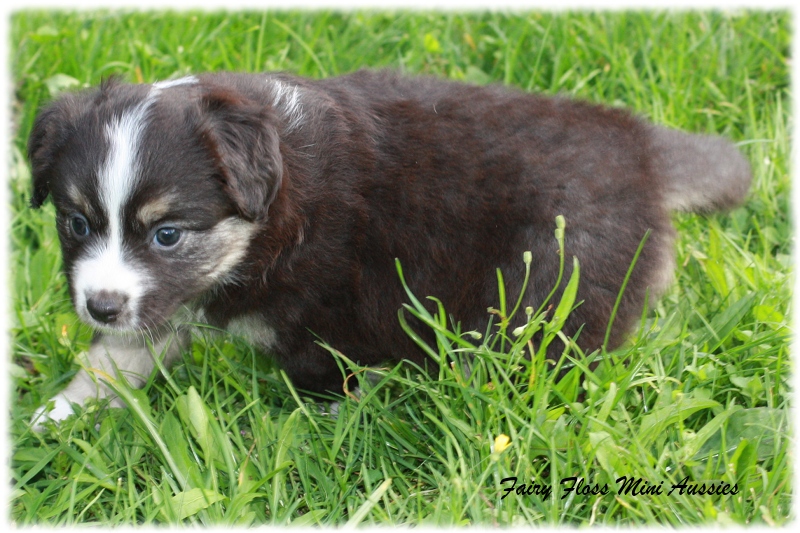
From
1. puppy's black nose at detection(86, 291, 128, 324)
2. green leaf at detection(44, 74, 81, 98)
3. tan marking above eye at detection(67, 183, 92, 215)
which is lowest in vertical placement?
puppy's black nose at detection(86, 291, 128, 324)

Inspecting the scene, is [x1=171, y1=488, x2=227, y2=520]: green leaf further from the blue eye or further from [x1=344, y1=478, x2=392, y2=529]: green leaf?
the blue eye

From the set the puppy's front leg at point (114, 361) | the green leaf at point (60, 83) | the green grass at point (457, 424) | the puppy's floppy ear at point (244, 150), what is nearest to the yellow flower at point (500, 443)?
the green grass at point (457, 424)

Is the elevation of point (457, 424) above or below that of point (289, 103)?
below

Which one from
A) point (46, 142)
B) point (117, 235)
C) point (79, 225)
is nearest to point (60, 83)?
point (46, 142)

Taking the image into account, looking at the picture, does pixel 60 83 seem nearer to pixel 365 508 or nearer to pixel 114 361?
pixel 114 361

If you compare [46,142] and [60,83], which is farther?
[60,83]

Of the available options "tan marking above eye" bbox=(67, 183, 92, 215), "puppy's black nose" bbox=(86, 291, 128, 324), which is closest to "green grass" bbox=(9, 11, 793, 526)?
"puppy's black nose" bbox=(86, 291, 128, 324)
